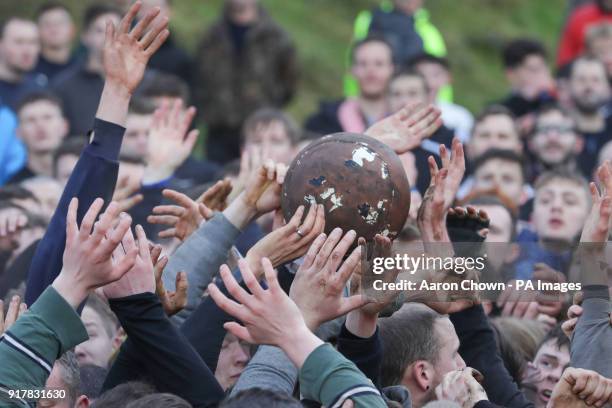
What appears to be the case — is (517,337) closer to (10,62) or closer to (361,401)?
(361,401)

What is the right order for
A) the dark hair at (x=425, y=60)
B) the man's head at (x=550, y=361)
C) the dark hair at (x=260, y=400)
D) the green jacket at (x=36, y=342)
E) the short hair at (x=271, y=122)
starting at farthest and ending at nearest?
the dark hair at (x=425, y=60)
the short hair at (x=271, y=122)
the man's head at (x=550, y=361)
the green jacket at (x=36, y=342)
the dark hair at (x=260, y=400)

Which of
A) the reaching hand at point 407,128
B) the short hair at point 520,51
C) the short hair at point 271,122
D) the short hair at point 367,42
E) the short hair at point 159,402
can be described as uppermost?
the short hair at point 520,51

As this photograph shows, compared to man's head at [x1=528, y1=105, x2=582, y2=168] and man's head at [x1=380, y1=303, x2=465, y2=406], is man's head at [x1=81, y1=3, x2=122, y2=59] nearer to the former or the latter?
man's head at [x1=528, y1=105, x2=582, y2=168]

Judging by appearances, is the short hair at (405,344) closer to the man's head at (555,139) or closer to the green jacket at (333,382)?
the green jacket at (333,382)

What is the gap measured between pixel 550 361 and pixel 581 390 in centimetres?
128

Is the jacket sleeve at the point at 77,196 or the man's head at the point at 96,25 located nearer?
the jacket sleeve at the point at 77,196

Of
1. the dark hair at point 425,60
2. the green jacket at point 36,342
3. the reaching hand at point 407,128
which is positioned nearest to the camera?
the green jacket at point 36,342

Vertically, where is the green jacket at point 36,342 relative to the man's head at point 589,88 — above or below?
below

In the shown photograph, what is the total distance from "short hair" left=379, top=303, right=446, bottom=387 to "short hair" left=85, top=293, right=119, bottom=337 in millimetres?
1508

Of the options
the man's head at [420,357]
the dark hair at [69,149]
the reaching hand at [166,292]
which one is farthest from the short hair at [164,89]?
the man's head at [420,357]

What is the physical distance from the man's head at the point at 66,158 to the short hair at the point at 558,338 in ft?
15.3

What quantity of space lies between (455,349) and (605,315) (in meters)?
0.67

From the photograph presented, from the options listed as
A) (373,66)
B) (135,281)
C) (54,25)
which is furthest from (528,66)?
(135,281)

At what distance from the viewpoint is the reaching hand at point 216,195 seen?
21.5 ft
